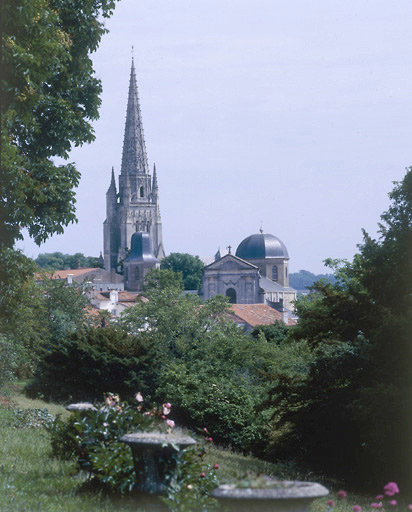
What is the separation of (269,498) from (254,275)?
375 feet

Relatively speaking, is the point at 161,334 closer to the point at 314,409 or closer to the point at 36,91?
the point at 314,409

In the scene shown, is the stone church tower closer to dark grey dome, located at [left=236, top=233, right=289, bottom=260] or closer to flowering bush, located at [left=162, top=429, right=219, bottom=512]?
dark grey dome, located at [left=236, top=233, right=289, bottom=260]

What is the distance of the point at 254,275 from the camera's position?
391 feet

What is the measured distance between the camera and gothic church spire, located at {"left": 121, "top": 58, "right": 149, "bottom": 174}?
188 m

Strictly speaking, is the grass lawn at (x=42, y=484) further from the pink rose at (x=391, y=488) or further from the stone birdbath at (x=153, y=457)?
the pink rose at (x=391, y=488)

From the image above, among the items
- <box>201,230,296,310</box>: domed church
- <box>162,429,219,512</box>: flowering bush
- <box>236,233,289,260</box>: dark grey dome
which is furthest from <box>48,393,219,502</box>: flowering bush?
<box>236,233,289,260</box>: dark grey dome

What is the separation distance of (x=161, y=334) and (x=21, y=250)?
88.8 feet

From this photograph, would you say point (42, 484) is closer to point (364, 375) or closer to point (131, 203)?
point (364, 375)

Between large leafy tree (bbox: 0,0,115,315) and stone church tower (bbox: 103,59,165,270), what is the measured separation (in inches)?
6715

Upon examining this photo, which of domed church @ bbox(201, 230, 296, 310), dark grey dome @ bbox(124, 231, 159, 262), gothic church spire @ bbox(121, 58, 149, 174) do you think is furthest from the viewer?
gothic church spire @ bbox(121, 58, 149, 174)

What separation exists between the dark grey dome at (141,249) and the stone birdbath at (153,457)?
500ft

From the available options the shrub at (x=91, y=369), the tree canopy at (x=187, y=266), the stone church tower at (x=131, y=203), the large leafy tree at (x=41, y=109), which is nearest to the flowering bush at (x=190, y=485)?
the large leafy tree at (x=41, y=109)

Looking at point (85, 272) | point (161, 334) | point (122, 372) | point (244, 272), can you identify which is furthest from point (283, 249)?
point (122, 372)

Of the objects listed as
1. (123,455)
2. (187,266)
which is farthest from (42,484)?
(187,266)
